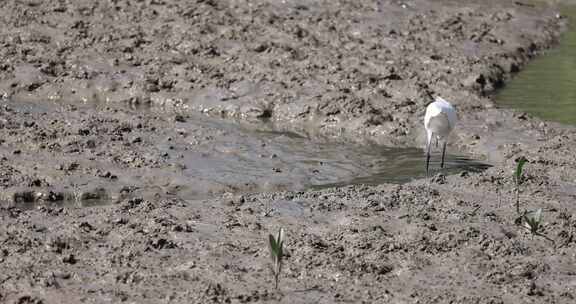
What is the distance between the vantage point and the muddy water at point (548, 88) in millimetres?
12555

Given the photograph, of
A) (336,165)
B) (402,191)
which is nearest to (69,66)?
(336,165)

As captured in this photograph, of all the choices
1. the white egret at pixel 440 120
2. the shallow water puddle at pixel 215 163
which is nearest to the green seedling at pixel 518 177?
the white egret at pixel 440 120

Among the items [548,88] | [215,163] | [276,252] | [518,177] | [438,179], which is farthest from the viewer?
[548,88]

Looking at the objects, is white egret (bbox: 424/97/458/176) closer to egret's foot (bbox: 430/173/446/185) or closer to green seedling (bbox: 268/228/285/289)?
egret's foot (bbox: 430/173/446/185)

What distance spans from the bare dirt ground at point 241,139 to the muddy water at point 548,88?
25 centimetres

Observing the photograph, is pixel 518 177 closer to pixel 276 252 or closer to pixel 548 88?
pixel 276 252

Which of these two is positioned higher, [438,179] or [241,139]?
[438,179]

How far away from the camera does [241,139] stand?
1101cm

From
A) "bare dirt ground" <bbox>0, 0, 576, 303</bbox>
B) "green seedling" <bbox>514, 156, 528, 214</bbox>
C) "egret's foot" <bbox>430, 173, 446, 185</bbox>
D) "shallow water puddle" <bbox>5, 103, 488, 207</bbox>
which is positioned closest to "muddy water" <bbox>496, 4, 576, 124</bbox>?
"bare dirt ground" <bbox>0, 0, 576, 303</bbox>

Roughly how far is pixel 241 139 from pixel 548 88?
189 inches

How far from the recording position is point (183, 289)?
6.96 metres

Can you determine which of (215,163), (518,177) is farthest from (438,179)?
(215,163)

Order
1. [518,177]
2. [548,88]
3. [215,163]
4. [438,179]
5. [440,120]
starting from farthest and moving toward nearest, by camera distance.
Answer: [548,88], [215,163], [440,120], [438,179], [518,177]

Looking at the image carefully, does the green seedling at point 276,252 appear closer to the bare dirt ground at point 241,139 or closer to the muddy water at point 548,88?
the bare dirt ground at point 241,139
